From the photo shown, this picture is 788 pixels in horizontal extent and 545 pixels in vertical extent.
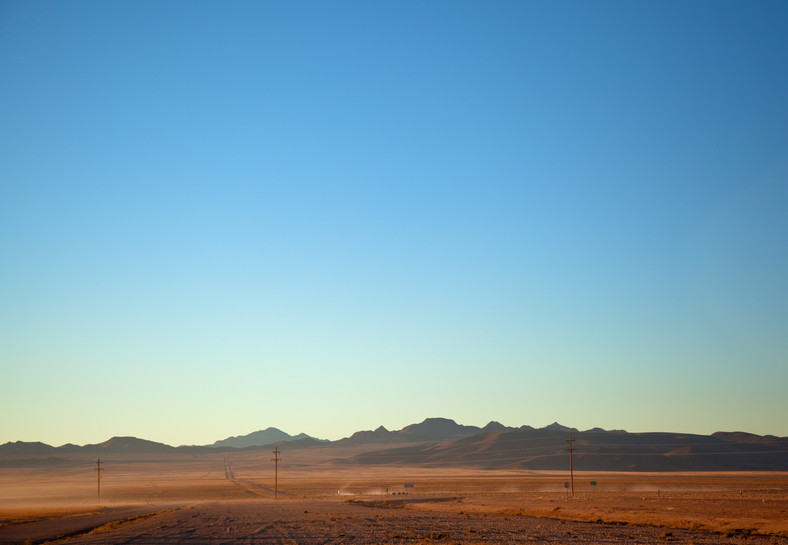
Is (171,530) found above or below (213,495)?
above

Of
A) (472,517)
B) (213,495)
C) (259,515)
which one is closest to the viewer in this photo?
(472,517)

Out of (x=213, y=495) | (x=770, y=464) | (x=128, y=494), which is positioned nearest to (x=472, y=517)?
(x=213, y=495)

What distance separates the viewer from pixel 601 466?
198m

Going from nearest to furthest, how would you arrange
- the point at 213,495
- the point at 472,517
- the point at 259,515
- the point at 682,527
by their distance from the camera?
the point at 682,527 → the point at 472,517 → the point at 259,515 → the point at 213,495

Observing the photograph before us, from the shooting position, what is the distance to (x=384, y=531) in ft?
138

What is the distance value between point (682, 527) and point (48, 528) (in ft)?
149

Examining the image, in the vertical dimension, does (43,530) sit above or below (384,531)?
below

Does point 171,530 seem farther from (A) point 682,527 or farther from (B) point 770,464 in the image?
(B) point 770,464

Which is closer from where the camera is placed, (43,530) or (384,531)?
(384,531)

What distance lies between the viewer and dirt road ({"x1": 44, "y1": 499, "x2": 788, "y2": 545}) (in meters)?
36.7

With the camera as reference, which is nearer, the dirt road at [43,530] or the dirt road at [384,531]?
the dirt road at [384,531]

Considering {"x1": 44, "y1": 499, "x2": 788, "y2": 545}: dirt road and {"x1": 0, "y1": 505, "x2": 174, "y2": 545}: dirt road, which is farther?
{"x1": 0, "y1": 505, "x2": 174, "y2": 545}: dirt road

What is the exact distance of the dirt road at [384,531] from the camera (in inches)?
1446

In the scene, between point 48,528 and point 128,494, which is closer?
point 48,528
